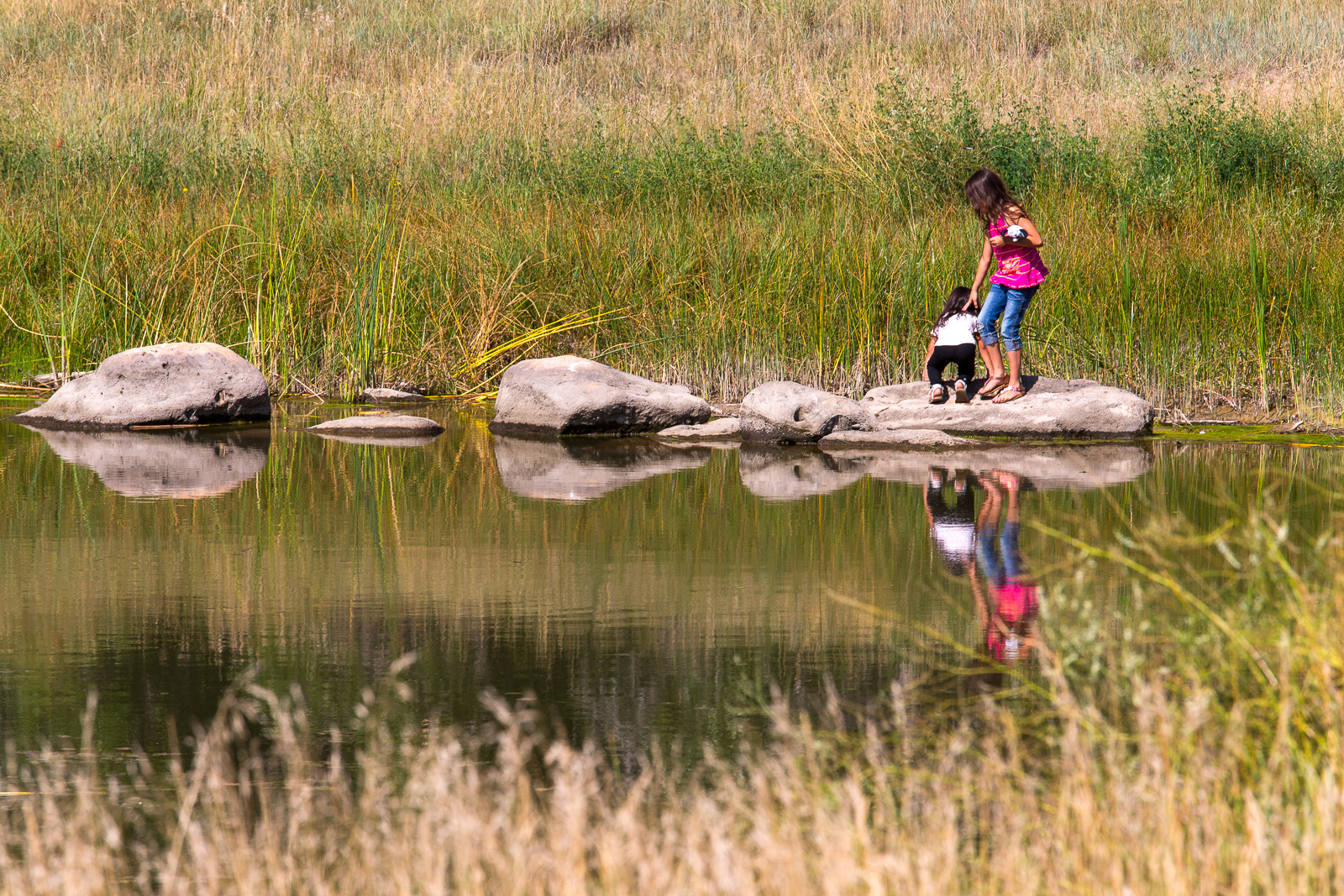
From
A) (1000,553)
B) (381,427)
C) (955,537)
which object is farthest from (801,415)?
(1000,553)

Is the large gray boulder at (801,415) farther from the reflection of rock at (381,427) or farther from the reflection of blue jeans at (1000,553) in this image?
the reflection of blue jeans at (1000,553)

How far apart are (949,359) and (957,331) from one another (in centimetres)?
21

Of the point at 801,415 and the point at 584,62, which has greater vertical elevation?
the point at 584,62

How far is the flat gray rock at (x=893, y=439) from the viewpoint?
34.4 feet

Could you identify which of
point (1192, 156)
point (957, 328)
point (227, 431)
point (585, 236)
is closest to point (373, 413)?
point (227, 431)

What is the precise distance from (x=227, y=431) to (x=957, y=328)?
17.8 ft

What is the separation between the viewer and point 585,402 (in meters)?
11.3

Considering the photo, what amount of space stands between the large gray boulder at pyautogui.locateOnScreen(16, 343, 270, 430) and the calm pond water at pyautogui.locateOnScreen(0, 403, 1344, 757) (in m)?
1.09

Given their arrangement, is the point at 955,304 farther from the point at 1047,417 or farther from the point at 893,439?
the point at 893,439

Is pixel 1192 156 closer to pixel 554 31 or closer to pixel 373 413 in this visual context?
Answer: pixel 373 413

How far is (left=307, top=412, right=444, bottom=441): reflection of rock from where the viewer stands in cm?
1143

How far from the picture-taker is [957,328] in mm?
11281

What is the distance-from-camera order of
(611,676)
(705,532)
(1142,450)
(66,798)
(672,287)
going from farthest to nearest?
(672,287) < (1142,450) < (705,532) < (611,676) < (66,798)

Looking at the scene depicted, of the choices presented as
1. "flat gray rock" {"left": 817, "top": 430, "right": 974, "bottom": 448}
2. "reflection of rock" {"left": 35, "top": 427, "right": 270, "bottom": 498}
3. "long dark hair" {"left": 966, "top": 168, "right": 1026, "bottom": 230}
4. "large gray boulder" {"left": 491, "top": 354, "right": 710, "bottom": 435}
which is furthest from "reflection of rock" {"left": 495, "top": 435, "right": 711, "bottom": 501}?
"long dark hair" {"left": 966, "top": 168, "right": 1026, "bottom": 230}
